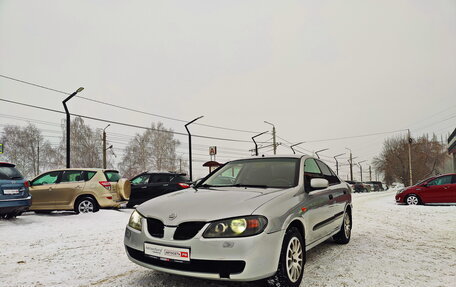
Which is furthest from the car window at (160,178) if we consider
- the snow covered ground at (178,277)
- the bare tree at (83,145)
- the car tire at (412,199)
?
the bare tree at (83,145)

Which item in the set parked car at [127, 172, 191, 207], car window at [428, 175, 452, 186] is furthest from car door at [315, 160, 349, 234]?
car window at [428, 175, 452, 186]

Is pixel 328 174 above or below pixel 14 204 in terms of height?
above

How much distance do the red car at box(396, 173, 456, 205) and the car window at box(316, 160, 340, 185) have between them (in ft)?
33.4

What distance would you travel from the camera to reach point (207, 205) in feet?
11.2

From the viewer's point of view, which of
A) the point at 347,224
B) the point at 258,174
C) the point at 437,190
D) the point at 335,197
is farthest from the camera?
the point at 437,190

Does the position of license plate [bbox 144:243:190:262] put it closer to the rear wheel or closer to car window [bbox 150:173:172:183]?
car window [bbox 150:173:172:183]

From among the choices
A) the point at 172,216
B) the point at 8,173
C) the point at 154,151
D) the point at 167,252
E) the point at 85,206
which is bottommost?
the point at 85,206

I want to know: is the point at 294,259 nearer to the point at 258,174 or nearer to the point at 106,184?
the point at 258,174

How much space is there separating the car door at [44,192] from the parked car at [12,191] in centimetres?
173

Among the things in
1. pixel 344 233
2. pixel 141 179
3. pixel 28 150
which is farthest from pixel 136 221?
pixel 28 150

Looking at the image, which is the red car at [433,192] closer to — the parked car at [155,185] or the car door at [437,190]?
the car door at [437,190]

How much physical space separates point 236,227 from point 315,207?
166 cm

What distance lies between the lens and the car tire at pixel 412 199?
14.5 m

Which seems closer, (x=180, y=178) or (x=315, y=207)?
(x=315, y=207)
